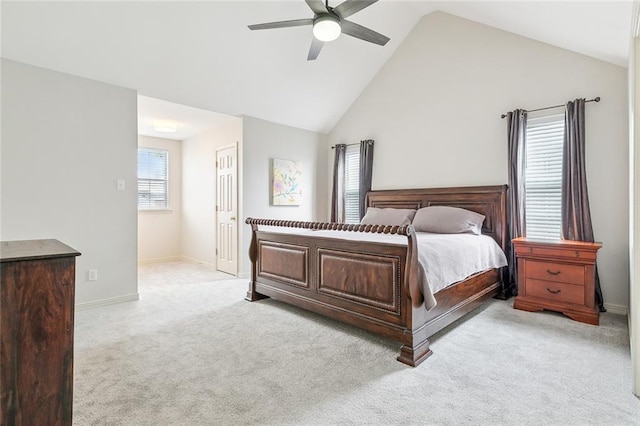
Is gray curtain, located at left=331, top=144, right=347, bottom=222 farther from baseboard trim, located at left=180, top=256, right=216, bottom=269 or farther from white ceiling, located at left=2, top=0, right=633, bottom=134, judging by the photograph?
baseboard trim, located at left=180, top=256, right=216, bottom=269

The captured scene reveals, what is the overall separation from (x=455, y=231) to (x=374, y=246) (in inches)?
66.1

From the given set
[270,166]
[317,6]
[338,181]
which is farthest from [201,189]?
[317,6]

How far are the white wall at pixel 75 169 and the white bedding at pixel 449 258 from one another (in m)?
2.70

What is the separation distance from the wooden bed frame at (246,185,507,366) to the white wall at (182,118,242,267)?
7.26 feet

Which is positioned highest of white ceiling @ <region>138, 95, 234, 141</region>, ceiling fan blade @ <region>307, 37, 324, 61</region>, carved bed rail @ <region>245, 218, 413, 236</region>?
ceiling fan blade @ <region>307, 37, 324, 61</region>

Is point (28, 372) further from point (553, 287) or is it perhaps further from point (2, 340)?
point (553, 287)

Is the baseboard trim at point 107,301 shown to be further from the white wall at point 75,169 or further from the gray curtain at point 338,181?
the gray curtain at point 338,181

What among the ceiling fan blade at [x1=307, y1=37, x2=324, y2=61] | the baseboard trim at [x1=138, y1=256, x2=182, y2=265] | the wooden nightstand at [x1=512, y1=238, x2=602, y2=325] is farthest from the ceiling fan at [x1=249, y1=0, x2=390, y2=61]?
the baseboard trim at [x1=138, y1=256, x2=182, y2=265]

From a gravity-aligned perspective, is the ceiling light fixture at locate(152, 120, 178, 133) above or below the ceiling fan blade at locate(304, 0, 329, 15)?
below

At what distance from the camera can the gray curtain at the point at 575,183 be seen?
10.7ft

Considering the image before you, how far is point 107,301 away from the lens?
362cm

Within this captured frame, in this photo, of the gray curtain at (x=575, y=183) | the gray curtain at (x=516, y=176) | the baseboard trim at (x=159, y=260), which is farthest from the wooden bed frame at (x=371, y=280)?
the baseboard trim at (x=159, y=260)

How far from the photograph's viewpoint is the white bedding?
7.89 feet

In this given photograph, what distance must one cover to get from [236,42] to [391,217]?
2.96 metres
